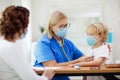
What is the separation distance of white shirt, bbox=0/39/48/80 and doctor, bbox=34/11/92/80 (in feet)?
1.60

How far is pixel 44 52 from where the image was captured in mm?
2018

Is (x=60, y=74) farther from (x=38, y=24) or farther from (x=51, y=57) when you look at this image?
(x=38, y=24)

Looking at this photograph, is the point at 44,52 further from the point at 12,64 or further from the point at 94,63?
the point at 12,64

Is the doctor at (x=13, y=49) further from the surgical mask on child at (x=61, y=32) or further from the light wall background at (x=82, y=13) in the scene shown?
the light wall background at (x=82, y=13)

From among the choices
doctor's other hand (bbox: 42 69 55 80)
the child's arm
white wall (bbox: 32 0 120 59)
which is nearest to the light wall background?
white wall (bbox: 32 0 120 59)

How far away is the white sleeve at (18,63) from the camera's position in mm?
1470

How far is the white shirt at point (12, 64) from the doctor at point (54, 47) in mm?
488

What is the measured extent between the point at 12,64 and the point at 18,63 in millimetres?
37

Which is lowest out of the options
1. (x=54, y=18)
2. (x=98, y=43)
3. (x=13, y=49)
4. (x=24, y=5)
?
(x=98, y=43)

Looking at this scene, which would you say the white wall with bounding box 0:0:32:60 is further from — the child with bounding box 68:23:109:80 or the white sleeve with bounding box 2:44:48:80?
the white sleeve with bounding box 2:44:48:80

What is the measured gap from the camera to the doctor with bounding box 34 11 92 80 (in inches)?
79.3

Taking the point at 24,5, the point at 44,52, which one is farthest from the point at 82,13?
the point at 44,52

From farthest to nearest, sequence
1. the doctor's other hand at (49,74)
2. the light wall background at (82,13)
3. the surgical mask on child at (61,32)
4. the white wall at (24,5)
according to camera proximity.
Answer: the light wall background at (82,13) < the white wall at (24,5) < the surgical mask on child at (61,32) < the doctor's other hand at (49,74)

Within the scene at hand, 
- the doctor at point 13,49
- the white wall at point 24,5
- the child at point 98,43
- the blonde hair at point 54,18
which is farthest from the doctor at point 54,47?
the white wall at point 24,5
